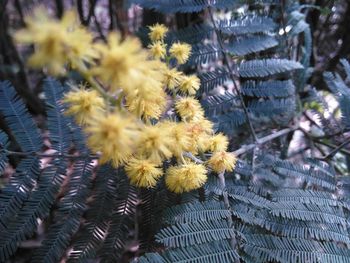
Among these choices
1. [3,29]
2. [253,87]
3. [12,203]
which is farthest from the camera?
[3,29]

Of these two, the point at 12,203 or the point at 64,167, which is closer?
the point at 12,203

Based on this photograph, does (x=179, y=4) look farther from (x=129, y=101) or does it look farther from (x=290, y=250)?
(x=290, y=250)

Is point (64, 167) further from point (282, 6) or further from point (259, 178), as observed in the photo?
point (282, 6)

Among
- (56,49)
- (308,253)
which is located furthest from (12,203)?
(308,253)

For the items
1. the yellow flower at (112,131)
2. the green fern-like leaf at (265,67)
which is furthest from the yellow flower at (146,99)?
the green fern-like leaf at (265,67)

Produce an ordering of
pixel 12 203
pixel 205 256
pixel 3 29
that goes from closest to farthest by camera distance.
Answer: pixel 205 256 → pixel 12 203 → pixel 3 29

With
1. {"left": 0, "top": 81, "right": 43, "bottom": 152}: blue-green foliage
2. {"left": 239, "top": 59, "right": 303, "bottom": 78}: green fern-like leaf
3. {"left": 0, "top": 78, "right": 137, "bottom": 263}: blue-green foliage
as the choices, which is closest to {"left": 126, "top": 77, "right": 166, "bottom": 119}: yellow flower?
{"left": 0, "top": 78, "right": 137, "bottom": 263}: blue-green foliage

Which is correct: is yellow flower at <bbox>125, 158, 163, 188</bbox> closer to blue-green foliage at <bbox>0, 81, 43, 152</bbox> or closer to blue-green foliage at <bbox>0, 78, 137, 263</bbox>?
blue-green foliage at <bbox>0, 78, 137, 263</bbox>
